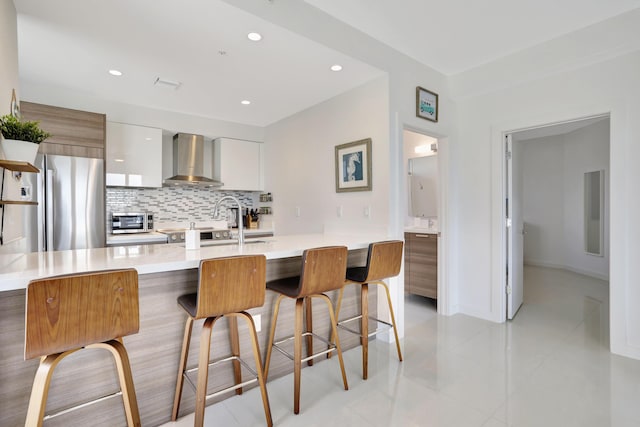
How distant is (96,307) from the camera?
3.92 feet

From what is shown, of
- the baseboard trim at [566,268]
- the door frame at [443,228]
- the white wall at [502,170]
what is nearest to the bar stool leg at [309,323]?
the door frame at [443,228]

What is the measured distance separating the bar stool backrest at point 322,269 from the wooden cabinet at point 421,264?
199cm

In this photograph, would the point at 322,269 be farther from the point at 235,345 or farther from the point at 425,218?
the point at 425,218

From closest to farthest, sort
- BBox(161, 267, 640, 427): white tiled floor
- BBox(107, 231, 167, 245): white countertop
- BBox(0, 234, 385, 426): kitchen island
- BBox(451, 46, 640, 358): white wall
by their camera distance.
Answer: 1. BBox(0, 234, 385, 426): kitchen island
2. BBox(161, 267, 640, 427): white tiled floor
3. BBox(451, 46, 640, 358): white wall
4. BBox(107, 231, 167, 245): white countertop

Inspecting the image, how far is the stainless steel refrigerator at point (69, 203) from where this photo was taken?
2.86 metres

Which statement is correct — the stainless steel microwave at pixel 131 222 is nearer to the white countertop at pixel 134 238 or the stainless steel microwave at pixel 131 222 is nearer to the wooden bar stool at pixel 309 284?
the white countertop at pixel 134 238

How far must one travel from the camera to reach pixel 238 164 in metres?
4.49

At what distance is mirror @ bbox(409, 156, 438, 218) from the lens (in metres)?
4.09

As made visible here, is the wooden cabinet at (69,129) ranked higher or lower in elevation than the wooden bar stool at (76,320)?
higher

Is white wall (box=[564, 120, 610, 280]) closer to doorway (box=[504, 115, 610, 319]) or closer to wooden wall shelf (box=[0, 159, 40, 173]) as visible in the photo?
doorway (box=[504, 115, 610, 319])

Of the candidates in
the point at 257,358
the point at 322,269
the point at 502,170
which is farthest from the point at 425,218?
the point at 257,358

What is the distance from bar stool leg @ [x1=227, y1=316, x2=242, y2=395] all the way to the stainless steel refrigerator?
6.81ft

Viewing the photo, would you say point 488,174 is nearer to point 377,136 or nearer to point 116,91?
point 377,136

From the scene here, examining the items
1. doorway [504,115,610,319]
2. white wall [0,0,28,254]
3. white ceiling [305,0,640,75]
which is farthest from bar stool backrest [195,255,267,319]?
doorway [504,115,610,319]
